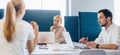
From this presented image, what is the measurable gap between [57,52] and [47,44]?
2.52ft

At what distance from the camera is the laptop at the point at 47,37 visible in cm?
351

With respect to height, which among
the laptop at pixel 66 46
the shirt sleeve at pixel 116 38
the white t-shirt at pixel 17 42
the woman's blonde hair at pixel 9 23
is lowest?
the laptop at pixel 66 46

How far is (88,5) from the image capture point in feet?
21.3

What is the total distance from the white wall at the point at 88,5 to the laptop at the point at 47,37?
9.76 feet

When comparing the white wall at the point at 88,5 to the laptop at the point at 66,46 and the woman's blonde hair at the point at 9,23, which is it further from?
the woman's blonde hair at the point at 9,23

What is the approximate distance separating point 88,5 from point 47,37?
323 centimetres

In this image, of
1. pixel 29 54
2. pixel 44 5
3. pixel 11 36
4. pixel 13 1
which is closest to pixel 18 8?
pixel 13 1

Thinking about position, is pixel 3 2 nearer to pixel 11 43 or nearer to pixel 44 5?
pixel 44 5

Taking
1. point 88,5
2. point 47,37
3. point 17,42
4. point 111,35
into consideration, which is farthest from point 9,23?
point 88,5

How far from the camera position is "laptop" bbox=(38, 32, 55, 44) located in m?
3.51

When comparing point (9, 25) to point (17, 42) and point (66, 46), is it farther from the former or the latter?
point (66, 46)

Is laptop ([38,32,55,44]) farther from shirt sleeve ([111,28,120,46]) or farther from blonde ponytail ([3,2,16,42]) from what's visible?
blonde ponytail ([3,2,16,42])

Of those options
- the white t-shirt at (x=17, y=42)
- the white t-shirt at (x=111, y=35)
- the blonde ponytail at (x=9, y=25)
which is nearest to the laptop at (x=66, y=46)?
the white t-shirt at (x=111, y=35)

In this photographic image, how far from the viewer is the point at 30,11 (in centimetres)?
564
